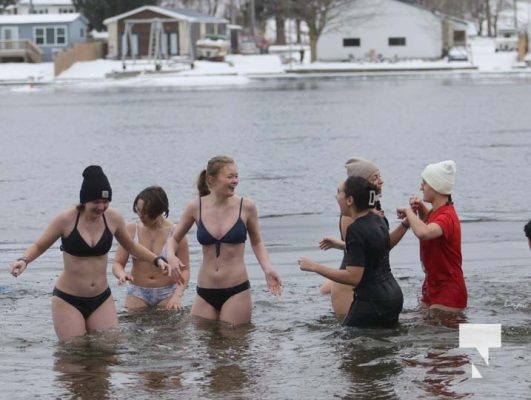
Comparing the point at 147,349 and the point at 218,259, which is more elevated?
the point at 218,259

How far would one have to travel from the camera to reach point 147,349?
11523 millimetres

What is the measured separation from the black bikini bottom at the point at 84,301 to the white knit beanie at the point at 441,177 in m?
3.01

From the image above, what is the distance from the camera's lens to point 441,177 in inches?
428

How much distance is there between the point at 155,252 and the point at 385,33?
102224 millimetres

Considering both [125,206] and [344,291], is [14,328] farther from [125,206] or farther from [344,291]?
[125,206]

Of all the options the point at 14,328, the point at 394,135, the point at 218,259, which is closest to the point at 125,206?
the point at 14,328

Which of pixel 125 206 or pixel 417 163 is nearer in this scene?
pixel 125 206

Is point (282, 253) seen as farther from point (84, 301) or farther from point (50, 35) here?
point (50, 35)

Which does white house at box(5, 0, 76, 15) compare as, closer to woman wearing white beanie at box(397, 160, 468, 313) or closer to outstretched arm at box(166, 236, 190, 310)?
outstretched arm at box(166, 236, 190, 310)

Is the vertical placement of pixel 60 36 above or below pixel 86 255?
above

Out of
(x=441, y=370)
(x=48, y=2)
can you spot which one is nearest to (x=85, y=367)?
(x=441, y=370)

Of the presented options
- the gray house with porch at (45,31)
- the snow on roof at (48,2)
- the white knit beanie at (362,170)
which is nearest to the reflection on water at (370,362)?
the white knit beanie at (362,170)

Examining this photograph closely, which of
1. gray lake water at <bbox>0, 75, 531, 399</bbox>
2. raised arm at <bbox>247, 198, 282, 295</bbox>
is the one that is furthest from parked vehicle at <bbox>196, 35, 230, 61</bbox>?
raised arm at <bbox>247, 198, 282, 295</bbox>

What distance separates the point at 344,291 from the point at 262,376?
5.77 feet
